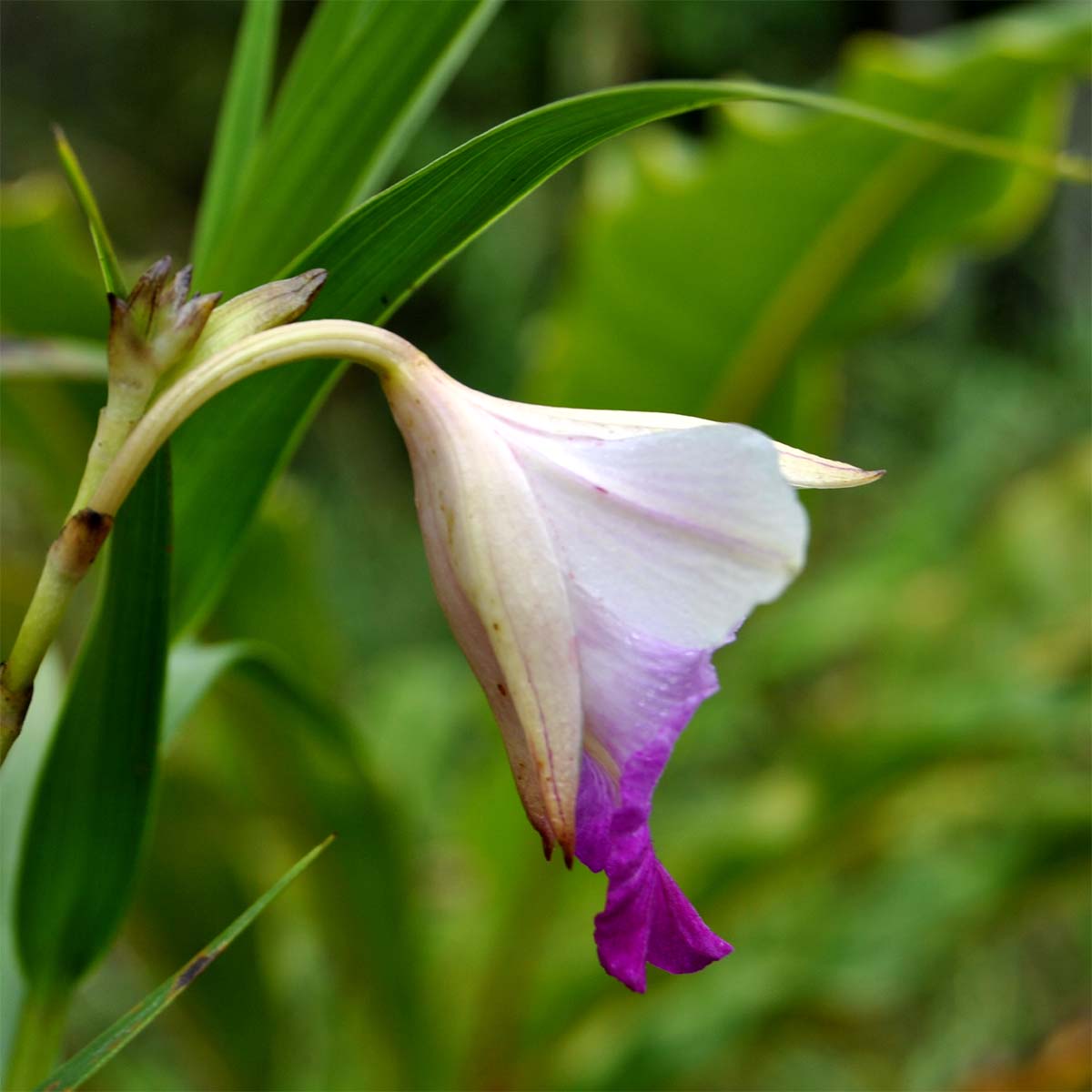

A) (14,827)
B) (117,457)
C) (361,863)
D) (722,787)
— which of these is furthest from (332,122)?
(722,787)

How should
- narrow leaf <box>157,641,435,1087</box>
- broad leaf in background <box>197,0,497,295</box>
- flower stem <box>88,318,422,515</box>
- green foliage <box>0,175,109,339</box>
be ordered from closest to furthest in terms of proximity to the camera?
1. flower stem <box>88,318,422,515</box>
2. broad leaf in background <box>197,0,497,295</box>
3. green foliage <box>0,175,109,339</box>
4. narrow leaf <box>157,641,435,1087</box>

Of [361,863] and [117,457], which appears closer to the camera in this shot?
[117,457]

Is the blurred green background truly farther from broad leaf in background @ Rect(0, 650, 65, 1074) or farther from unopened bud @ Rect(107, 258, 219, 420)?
unopened bud @ Rect(107, 258, 219, 420)

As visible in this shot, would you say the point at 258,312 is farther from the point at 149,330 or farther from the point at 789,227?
the point at 789,227

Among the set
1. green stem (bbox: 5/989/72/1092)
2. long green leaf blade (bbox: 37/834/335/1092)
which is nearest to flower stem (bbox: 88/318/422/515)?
long green leaf blade (bbox: 37/834/335/1092)

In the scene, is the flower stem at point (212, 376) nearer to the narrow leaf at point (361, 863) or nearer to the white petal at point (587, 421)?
the white petal at point (587, 421)

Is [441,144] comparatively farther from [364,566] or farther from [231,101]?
[231,101]
